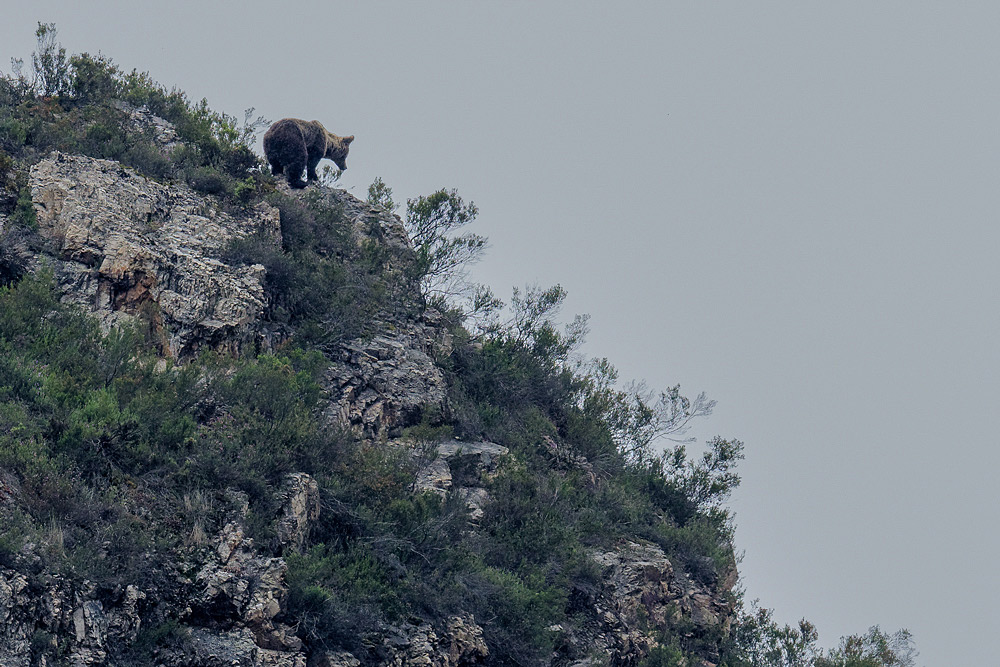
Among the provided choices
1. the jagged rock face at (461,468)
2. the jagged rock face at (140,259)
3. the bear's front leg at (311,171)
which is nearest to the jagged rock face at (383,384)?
the jagged rock face at (461,468)

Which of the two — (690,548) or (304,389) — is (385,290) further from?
(690,548)

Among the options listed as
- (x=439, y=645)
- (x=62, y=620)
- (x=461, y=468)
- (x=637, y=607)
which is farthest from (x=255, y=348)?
(x=637, y=607)

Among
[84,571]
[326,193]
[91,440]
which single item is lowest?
[84,571]

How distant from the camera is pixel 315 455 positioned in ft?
43.8

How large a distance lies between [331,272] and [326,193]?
4019 millimetres

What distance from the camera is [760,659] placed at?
54.9ft

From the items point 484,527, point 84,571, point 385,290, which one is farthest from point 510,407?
point 84,571

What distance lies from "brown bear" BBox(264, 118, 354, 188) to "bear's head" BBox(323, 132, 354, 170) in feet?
4.49

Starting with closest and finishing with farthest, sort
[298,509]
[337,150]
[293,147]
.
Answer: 1. [298,509]
2. [293,147]
3. [337,150]

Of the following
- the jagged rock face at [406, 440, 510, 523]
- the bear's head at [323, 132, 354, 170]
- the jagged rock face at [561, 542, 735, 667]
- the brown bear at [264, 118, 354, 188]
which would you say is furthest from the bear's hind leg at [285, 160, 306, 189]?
the jagged rock face at [561, 542, 735, 667]

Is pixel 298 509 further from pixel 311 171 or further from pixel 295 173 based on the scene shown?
pixel 311 171

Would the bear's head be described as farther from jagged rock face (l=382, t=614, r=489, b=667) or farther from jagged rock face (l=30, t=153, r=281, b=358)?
jagged rock face (l=382, t=614, r=489, b=667)

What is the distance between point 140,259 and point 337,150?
9.31 m

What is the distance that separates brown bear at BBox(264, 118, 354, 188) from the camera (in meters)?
21.2
